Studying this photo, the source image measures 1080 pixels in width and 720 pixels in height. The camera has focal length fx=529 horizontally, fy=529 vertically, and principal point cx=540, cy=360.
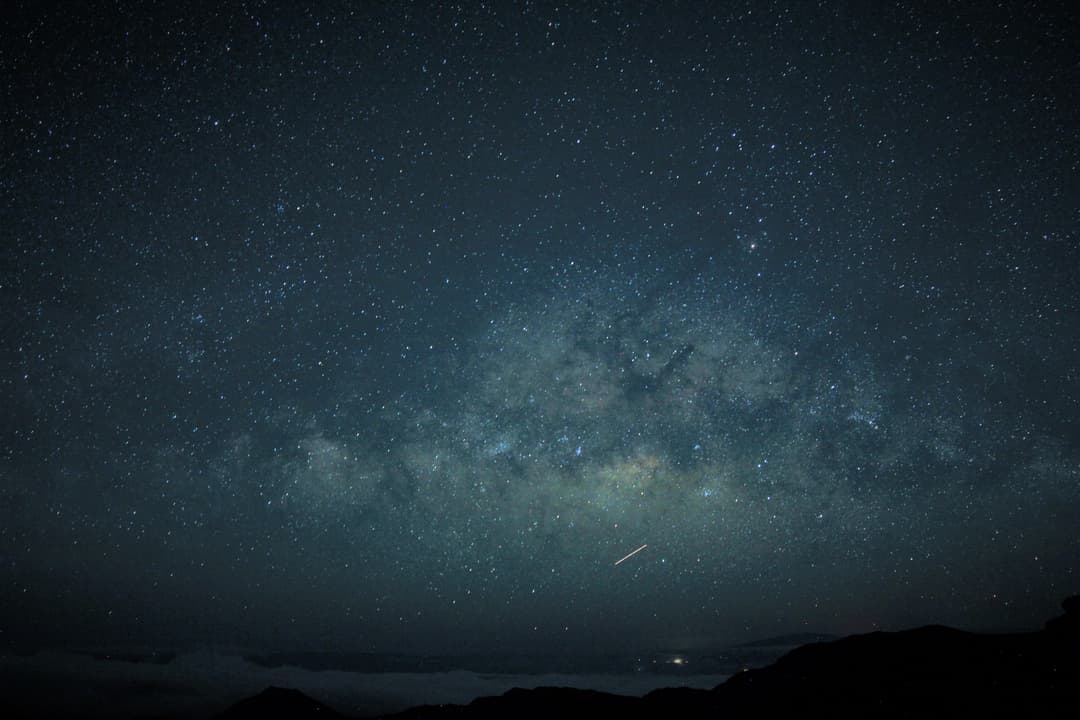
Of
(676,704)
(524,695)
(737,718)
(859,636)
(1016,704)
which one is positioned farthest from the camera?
(524,695)

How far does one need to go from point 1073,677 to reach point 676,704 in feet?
324

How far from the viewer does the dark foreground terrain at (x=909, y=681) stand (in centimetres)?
4841

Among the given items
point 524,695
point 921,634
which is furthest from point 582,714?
point 921,634

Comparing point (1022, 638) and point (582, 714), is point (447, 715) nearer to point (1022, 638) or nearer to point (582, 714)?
point (582, 714)

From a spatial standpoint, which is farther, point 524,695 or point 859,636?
point 524,695

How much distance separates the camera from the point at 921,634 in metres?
94.0

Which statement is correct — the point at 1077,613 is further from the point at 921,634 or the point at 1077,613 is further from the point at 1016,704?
the point at 921,634

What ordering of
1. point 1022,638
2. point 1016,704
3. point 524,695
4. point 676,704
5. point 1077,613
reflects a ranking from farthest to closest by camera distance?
point 524,695 < point 676,704 < point 1022,638 < point 1077,613 < point 1016,704

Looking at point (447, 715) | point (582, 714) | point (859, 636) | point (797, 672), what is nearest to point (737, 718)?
point (797, 672)

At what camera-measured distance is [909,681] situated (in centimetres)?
6912

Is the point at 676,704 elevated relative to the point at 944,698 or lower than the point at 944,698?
lower

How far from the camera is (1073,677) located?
46781 mm

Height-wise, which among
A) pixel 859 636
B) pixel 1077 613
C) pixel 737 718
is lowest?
pixel 737 718

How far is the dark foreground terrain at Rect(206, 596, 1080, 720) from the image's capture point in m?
48.4
